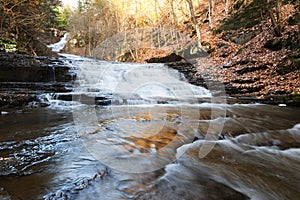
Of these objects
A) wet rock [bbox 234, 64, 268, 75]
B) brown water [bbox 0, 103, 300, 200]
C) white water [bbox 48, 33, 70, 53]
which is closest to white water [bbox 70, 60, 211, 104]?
wet rock [bbox 234, 64, 268, 75]

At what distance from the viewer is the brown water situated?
1896 millimetres

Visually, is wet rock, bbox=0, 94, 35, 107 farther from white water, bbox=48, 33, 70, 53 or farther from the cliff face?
white water, bbox=48, 33, 70, 53

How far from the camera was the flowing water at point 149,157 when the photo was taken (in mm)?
1911

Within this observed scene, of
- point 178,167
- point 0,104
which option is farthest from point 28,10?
point 178,167

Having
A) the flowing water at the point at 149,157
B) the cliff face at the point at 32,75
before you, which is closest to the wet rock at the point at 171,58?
the cliff face at the point at 32,75

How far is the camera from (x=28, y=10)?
11.3 metres

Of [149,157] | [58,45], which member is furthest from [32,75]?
[58,45]

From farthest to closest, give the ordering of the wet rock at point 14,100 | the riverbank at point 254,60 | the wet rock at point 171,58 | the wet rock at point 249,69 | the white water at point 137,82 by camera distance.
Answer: the wet rock at point 171,58, the white water at point 137,82, the wet rock at point 249,69, the riverbank at point 254,60, the wet rock at point 14,100

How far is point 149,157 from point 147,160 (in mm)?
96

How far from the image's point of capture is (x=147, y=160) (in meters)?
2.55

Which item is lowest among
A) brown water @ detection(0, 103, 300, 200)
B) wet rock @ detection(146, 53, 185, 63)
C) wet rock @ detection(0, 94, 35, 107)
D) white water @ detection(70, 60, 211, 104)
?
brown water @ detection(0, 103, 300, 200)

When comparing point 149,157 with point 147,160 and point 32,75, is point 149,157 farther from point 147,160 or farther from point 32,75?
point 32,75

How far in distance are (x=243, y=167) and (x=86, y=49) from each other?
37.0 m

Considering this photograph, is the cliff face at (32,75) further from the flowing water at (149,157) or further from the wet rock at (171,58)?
the wet rock at (171,58)
